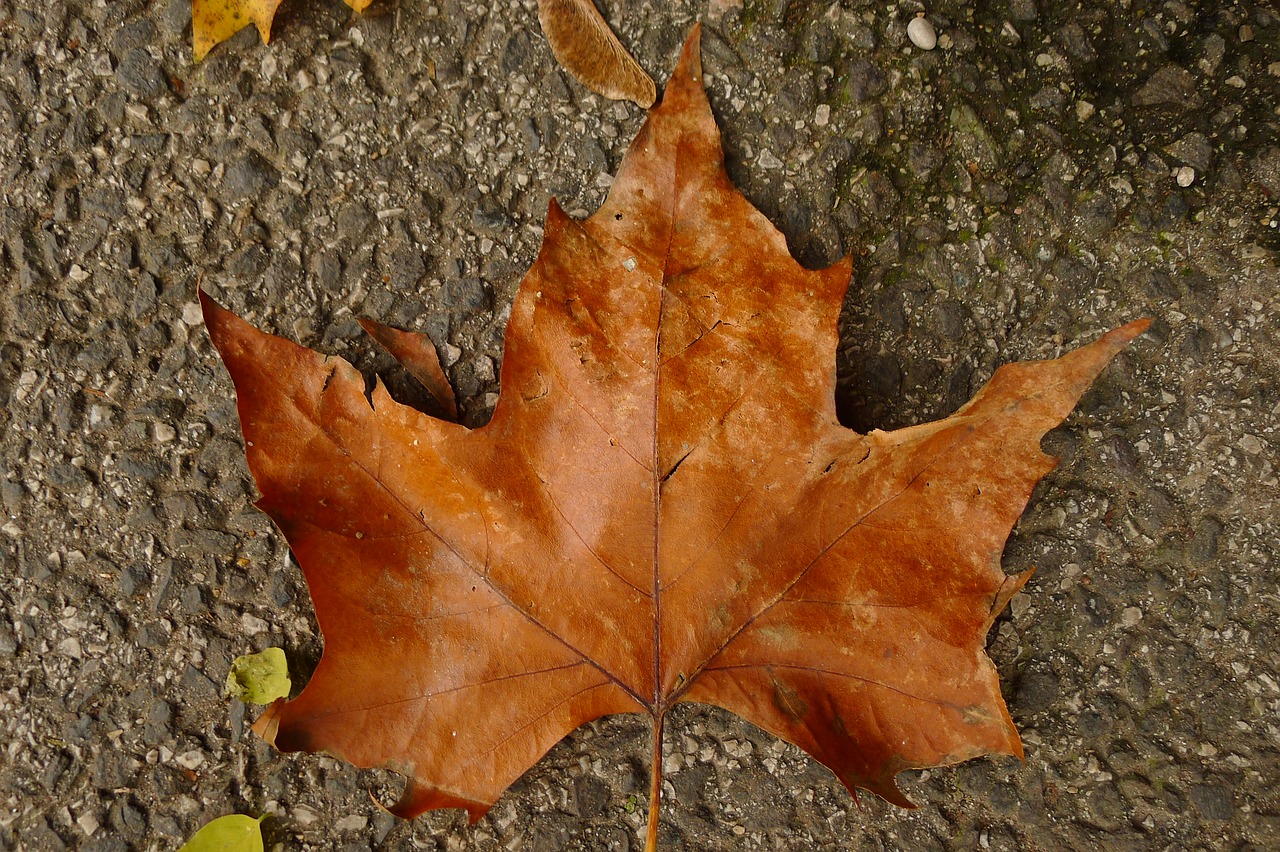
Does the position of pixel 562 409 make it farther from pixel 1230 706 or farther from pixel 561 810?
pixel 1230 706

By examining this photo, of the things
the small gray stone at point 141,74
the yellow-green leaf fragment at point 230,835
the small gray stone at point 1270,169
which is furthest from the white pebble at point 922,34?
the yellow-green leaf fragment at point 230,835

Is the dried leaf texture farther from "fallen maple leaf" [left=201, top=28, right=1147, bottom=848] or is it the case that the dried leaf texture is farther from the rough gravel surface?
"fallen maple leaf" [left=201, top=28, right=1147, bottom=848]

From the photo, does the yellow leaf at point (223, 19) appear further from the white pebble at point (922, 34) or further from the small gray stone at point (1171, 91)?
the small gray stone at point (1171, 91)

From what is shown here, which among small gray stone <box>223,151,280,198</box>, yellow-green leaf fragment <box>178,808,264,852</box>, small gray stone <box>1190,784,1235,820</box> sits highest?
small gray stone <box>223,151,280,198</box>

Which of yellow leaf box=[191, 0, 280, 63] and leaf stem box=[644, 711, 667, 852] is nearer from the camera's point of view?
leaf stem box=[644, 711, 667, 852]

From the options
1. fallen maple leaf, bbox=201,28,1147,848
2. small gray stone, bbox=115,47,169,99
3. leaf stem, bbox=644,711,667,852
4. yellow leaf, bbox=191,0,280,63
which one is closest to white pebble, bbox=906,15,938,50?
fallen maple leaf, bbox=201,28,1147,848

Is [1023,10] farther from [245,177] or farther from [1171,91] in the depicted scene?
[245,177]
